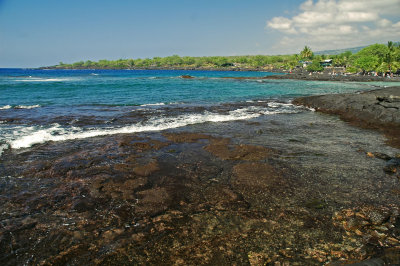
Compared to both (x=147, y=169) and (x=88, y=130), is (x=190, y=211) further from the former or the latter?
(x=88, y=130)

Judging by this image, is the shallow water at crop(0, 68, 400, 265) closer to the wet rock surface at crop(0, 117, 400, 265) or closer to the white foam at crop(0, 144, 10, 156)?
the wet rock surface at crop(0, 117, 400, 265)

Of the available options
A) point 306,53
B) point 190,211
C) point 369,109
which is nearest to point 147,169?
point 190,211

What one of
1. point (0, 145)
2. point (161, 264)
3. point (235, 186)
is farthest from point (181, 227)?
point (0, 145)

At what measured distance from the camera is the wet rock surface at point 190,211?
443cm

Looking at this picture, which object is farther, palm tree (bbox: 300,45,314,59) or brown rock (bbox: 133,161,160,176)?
palm tree (bbox: 300,45,314,59)

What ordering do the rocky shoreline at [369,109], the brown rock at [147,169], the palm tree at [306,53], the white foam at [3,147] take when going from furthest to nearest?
1. the palm tree at [306,53]
2. the rocky shoreline at [369,109]
3. the white foam at [3,147]
4. the brown rock at [147,169]

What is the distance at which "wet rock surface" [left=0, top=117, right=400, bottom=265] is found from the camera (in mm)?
4430

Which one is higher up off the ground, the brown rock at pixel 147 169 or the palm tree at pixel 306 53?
the palm tree at pixel 306 53

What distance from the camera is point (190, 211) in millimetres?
5742

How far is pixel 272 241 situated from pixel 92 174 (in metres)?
6.04

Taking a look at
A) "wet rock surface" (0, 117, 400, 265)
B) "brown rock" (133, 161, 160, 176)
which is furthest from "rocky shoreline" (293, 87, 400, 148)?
"brown rock" (133, 161, 160, 176)

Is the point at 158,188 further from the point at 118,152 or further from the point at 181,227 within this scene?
the point at 118,152

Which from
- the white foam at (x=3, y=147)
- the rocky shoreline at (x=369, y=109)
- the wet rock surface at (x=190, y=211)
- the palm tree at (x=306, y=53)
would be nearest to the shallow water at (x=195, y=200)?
the wet rock surface at (x=190, y=211)

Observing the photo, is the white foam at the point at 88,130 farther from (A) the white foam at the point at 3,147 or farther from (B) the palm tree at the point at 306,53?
(B) the palm tree at the point at 306,53
